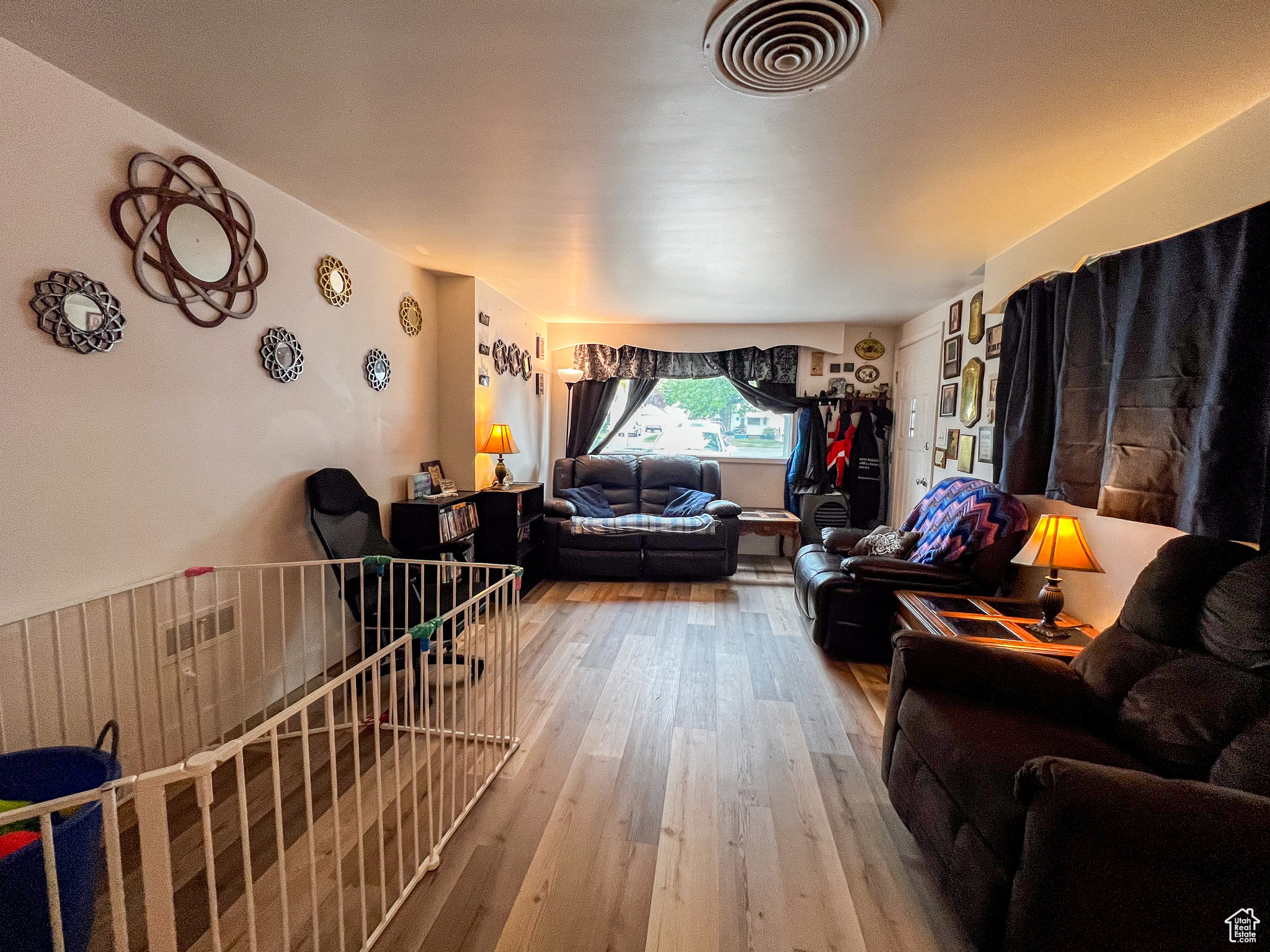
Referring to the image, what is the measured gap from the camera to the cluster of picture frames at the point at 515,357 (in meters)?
4.20

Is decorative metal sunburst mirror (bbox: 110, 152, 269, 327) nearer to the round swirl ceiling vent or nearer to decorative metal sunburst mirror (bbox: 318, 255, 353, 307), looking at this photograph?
decorative metal sunburst mirror (bbox: 318, 255, 353, 307)

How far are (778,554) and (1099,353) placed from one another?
376 centimetres

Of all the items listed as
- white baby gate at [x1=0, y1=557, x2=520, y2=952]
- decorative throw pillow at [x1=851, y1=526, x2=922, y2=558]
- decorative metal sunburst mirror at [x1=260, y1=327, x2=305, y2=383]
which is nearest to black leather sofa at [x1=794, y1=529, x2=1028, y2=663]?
decorative throw pillow at [x1=851, y1=526, x2=922, y2=558]

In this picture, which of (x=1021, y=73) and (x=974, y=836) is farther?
(x=1021, y=73)

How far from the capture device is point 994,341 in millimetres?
3344

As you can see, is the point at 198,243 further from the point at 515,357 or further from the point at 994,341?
the point at 994,341

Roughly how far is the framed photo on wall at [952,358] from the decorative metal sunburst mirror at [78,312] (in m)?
4.54

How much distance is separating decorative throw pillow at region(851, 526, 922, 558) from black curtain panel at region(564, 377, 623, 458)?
3.02 meters

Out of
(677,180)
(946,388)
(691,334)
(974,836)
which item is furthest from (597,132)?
(691,334)

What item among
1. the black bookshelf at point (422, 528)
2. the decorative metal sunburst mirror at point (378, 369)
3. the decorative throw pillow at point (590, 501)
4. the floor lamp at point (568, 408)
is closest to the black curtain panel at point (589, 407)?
the floor lamp at point (568, 408)

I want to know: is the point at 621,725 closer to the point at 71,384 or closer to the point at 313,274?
the point at 71,384

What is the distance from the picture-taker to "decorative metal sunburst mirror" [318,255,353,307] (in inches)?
109

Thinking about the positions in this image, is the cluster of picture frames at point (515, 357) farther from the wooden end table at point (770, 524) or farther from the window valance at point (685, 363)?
the wooden end table at point (770, 524)

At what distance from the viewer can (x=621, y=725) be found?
250 centimetres
